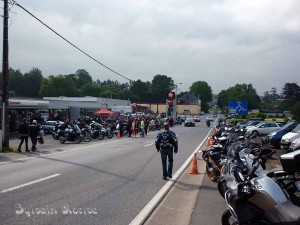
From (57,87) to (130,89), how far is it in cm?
4868

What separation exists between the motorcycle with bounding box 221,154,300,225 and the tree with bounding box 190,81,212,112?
17830cm

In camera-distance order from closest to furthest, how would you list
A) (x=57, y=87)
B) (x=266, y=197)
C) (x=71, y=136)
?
(x=266, y=197) < (x=71, y=136) < (x=57, y=87)

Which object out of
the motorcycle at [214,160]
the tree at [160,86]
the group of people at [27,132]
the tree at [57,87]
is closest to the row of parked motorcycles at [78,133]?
the group of people at [27,132]

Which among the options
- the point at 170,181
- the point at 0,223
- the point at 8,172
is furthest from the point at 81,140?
the point at 0,223

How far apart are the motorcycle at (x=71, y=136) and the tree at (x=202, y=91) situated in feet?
518

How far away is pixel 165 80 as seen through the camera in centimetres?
17162

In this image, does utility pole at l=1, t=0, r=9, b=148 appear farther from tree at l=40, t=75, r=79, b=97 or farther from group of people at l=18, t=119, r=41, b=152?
tree at l=40, t=75, r=79, b=97

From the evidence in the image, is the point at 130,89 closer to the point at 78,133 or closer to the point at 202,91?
the point at 202,91

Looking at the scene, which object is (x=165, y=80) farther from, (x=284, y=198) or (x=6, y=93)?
(x=284, y=198)

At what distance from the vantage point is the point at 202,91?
18500cm

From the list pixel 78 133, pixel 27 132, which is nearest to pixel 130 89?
pixel 78 133

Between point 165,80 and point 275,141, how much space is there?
148027 millimetres

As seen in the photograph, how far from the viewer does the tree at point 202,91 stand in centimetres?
18500

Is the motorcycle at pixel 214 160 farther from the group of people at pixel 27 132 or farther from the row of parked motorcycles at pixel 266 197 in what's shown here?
the group of people at pixel 27 132
